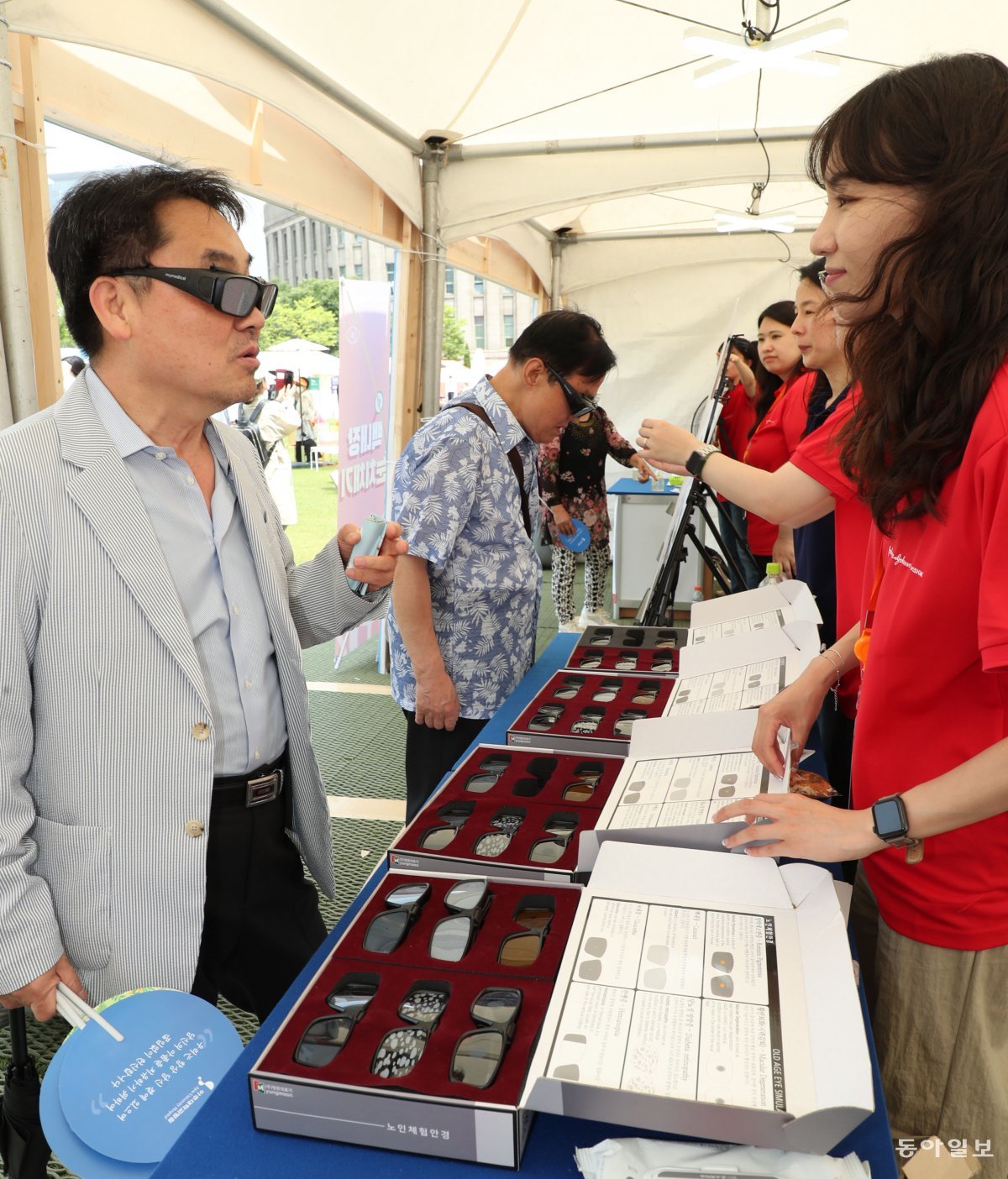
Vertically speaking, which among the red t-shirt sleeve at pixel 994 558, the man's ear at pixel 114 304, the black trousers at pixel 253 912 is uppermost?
the man's ear at pixel 114 304

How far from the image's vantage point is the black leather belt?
4.46 feet

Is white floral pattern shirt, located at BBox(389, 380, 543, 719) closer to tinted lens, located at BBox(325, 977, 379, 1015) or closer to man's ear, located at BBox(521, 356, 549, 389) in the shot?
man's ear, located at BBox(521, 356, 549, 389)

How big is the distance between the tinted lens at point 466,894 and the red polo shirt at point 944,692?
47 cm

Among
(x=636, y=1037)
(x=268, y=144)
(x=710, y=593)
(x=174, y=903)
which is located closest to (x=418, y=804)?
(x=174, y=903)

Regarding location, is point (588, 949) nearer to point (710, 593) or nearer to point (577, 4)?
point (577, 4)

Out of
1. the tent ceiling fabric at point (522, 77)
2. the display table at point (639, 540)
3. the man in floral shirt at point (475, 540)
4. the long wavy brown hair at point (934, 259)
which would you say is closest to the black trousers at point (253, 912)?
the man in floral shirt at point (475, 540)

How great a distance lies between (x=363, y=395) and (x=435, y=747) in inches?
108

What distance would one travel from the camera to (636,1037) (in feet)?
2.39

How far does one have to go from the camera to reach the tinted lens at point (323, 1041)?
76cm

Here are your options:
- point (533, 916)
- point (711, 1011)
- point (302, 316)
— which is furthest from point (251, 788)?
point (302, 316)

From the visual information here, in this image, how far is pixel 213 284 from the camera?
129cm

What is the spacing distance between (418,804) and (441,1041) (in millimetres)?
1394

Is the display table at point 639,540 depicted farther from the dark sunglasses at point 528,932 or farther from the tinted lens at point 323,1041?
the tinted lens at point 323,1041

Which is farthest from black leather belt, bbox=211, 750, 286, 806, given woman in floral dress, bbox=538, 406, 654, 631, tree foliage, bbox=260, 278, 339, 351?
tree foliage, bbox=260, 278, 339, 351
